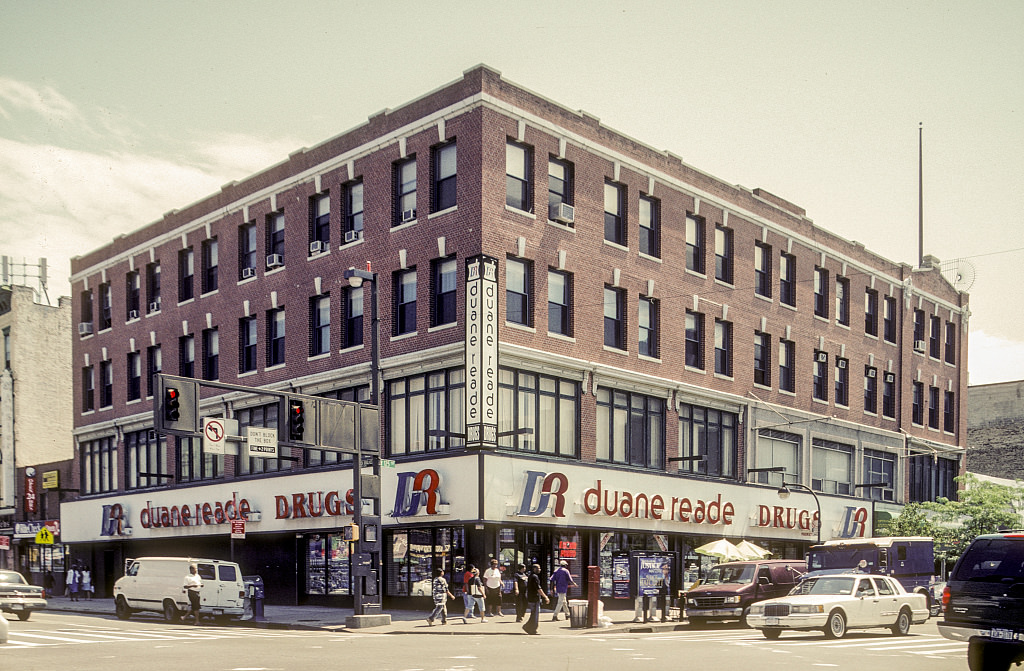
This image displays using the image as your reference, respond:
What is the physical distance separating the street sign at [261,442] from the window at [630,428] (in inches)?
491

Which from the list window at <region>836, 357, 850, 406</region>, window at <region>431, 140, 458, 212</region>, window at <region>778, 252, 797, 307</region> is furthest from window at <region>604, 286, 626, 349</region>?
window at <region>836, 357, 850, 406</region>

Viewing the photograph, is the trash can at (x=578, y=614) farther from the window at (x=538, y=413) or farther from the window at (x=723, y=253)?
the window at (x=723, y=253)

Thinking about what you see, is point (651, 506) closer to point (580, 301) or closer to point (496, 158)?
point (580, 301)

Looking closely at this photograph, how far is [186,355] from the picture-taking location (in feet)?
156

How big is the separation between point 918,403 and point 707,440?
19.5 meters

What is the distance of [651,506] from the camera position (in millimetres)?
38812

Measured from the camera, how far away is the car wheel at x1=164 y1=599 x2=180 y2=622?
109ft

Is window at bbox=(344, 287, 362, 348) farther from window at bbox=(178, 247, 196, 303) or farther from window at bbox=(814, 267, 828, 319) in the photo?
window at bbox=(814, 267, 828, 319)

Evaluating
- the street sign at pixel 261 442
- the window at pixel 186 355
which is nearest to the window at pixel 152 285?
the window at pixel 186 355

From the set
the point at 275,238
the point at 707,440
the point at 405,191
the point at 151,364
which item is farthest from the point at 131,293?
the point at 707,440

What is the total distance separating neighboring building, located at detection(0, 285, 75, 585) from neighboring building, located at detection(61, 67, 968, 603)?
4690mm

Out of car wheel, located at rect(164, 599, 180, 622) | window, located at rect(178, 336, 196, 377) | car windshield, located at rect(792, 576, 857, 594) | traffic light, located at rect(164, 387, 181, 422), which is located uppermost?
window, located at rect(178, 336, 196, 377)

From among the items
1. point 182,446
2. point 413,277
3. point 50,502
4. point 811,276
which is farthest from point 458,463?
point 50,502

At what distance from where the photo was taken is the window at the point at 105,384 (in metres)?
52.8
